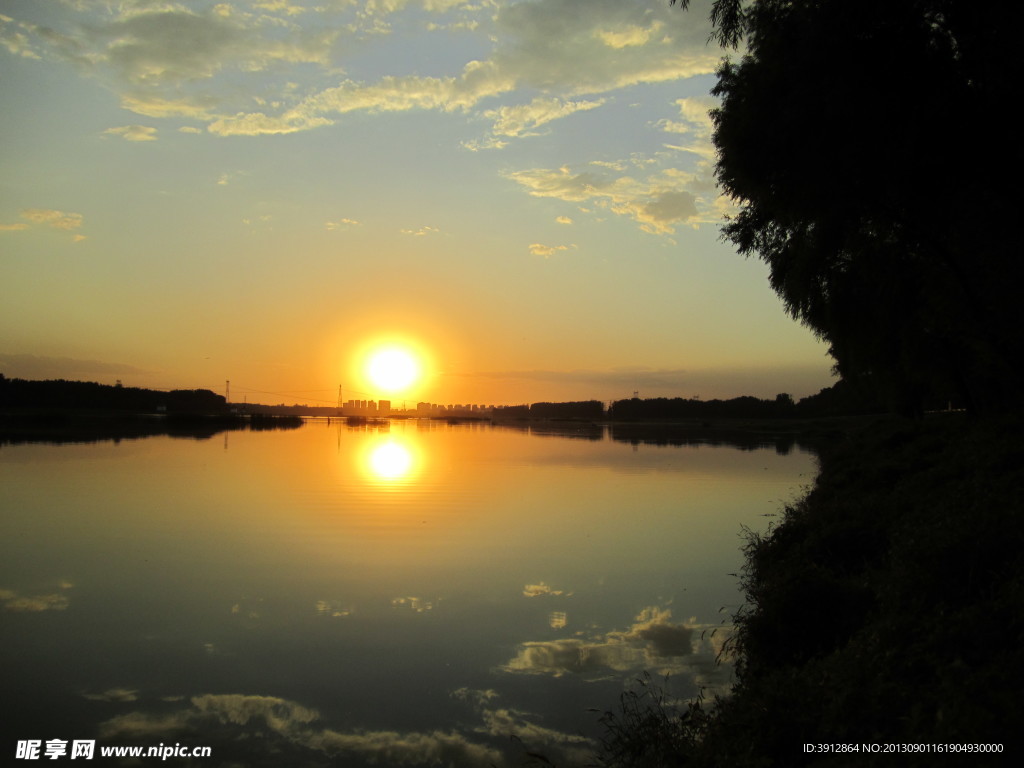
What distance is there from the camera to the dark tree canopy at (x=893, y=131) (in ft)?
38.0

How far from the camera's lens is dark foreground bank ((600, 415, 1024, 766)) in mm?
5195

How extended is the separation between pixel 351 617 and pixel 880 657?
7.06m

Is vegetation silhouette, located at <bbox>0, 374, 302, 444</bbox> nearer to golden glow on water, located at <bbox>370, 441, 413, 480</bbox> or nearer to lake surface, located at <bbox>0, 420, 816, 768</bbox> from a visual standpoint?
golden glow on water, located at <bbox>370, 441, 413, 480</bbox>

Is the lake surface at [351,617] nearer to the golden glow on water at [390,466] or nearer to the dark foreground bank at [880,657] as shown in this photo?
the dark foreground bank at [880,657]

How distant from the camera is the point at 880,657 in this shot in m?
6.34

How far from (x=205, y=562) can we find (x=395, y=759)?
8486 mm

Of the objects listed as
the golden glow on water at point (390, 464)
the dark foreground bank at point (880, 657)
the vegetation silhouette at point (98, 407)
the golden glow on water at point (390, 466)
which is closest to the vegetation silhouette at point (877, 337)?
the dark foreground bank at point (880, 657)

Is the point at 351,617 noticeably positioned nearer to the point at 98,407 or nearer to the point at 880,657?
the point at 880,657

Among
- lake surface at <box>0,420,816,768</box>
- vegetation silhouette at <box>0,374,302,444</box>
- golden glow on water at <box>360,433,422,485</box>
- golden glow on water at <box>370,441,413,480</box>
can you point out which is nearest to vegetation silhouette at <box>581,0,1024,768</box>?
lake surface at <box>0,420,816,768</box>

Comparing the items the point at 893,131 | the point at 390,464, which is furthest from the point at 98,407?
the point at 893,131

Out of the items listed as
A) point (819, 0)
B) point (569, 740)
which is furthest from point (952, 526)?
Result: point (819, 0)

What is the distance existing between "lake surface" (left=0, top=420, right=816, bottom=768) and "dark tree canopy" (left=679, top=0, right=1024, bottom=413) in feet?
24.9

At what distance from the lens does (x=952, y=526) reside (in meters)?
8.59

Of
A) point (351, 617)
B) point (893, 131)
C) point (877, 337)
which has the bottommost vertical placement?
point (351, 617)
